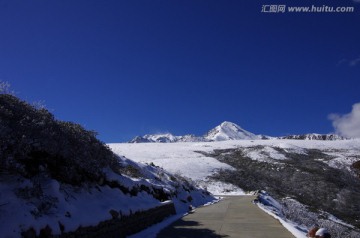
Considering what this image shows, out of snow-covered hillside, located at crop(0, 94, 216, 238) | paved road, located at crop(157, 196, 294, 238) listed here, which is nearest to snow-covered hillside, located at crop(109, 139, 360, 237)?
paved road, located at crop(157, 196, 294, 238)

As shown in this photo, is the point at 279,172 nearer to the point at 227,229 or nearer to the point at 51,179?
the point at 227,229

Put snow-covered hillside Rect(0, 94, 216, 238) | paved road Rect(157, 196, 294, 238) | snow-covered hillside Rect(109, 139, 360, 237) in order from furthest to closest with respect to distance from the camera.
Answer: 1. snow-covered hillside Rect(109, 139, 360, 237)
2. paved road Rect(157, 196, 294, 238)
3. snow-covered hillside Rect(0, 94, 216, 238)

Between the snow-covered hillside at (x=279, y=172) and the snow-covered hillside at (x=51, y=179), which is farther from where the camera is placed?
the snow-covered hillside at (x=279, y=172)

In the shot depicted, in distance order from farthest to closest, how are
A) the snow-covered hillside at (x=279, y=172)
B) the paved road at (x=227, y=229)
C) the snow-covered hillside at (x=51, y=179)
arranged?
the snow-covered hillside at (x=279, y=172) < the paved road at (x=227, y=229) < the snow-covered hillside at (x=51, y=179)

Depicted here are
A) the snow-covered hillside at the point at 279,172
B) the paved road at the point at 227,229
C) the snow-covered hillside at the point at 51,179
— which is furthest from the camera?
the snow-covered hillside at the point at 279,172

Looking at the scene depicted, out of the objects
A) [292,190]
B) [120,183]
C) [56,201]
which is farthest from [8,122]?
[292,190]

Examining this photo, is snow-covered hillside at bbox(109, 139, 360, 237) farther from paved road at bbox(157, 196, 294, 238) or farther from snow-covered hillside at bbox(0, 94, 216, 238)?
snow-covered hillside at bbox(0, 94, 216, 238)

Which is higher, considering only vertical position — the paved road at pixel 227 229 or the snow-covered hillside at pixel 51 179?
the snow-covered hillside at pixel 51 179

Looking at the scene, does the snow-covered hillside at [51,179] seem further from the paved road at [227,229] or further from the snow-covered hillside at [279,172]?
the snow-covered hillside at [279,172]

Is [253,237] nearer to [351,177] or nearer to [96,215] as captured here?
[96,215]

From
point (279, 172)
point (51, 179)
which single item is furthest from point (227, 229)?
point (279, 172)

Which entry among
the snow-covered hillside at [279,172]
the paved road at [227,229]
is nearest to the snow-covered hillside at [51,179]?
the paved road at [227,229]

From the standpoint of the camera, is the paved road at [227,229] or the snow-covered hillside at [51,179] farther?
the paved road at [227,229]

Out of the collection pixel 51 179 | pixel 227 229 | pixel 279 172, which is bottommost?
pixel 227 229
